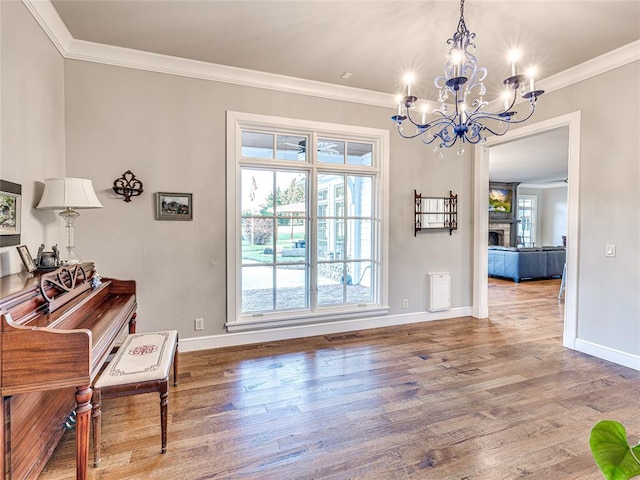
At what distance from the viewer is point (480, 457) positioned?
6.18 ft

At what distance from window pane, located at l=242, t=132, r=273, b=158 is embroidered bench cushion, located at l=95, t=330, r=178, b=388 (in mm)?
2061

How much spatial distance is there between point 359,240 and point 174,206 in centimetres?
211

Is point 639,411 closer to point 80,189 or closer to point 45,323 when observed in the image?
point 45,323

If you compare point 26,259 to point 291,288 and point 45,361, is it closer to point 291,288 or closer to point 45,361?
point 45,361

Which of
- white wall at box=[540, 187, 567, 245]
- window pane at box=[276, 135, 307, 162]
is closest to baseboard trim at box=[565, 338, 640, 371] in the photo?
window pane at box=[276, 135, 307, 162]

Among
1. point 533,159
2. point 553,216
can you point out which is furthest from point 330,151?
point 553,216

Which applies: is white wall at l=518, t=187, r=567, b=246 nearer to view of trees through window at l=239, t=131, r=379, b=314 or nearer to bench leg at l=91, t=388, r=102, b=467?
view of trees through window at l=239, t=131, r=379, b=314

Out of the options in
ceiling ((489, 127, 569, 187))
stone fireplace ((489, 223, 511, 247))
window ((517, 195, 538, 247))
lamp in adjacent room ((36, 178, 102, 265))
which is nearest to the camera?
lamp in adjacent room ((36, 178, 102, 265))

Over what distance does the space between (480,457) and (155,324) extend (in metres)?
2.89

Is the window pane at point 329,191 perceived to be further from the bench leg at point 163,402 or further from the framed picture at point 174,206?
the bench leg at point 163,402

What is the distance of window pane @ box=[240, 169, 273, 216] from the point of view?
145 inches

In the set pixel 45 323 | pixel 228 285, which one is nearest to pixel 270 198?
pixel 228 285

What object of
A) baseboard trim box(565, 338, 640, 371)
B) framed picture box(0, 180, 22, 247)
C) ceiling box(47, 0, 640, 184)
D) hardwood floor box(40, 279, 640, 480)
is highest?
ceiling box(47, 0, 640, 184)

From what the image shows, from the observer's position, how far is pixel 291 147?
3.82 m
